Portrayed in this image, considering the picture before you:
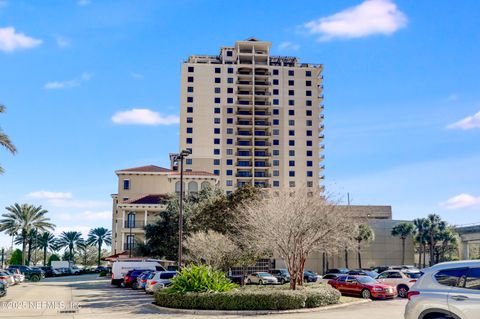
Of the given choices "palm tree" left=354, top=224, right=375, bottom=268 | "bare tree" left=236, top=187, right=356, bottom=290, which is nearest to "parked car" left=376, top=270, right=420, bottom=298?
"bare tree" left=236, top=187, right=356, bottom=290

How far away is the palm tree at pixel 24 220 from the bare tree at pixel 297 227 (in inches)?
2206

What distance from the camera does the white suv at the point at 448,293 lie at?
32.5ft

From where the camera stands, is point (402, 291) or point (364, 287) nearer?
point (364, 287)

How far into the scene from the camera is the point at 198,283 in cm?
2273

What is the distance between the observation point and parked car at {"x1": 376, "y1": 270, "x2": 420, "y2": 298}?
2980cm

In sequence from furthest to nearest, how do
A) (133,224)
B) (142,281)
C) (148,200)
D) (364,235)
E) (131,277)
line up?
1. (148,200)
2. (133,224)
3. (364,235)
4. (131,277)
5. (142,281)

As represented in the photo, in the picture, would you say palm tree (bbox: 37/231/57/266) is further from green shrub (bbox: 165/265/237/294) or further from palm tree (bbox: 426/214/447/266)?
green shrub (bbox: 165/265/237/294)

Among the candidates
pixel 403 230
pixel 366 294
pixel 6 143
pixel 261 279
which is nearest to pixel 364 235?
pixel 403 230

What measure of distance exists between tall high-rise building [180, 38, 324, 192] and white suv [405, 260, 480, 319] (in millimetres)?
91305

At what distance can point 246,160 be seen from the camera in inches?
4220

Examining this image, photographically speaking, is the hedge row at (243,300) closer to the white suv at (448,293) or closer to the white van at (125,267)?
the white suv at (448,293)

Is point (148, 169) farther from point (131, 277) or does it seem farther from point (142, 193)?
point (131, 277)

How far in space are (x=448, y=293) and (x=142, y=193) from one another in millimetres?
70965

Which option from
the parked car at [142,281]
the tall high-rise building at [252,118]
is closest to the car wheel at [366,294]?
the parked car at [142,281]
